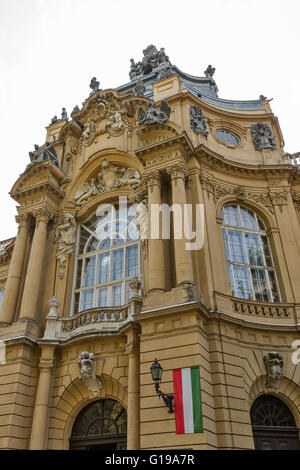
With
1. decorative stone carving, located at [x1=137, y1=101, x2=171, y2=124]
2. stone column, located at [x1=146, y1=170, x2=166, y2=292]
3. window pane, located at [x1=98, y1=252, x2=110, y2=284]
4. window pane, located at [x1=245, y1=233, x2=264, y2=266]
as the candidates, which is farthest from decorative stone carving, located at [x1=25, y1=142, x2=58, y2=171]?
window pane, located at [x1=245, y1=233, x2=264, y2=266]

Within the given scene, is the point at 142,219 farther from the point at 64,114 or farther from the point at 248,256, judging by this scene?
the point at 64,114

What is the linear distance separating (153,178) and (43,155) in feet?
23.7

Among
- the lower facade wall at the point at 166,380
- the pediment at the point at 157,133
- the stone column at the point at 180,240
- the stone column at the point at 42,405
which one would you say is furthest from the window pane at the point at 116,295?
the pediment at the point at 157,133

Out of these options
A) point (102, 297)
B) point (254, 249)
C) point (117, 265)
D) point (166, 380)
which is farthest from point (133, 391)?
point (254, 249)

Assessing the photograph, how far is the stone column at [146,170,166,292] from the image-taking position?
14.2 meters

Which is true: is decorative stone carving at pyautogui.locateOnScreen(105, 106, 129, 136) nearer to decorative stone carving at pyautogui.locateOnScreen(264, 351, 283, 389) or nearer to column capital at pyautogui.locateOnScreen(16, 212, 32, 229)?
column capital at pyautogui.locateOnScreen(16, 212, 32, 229)

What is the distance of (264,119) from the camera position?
21.6 metres

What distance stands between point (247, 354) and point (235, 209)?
694 centimetres

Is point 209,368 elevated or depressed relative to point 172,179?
depressed

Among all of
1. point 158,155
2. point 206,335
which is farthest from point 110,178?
point 206,335

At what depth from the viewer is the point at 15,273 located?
59.5 ft

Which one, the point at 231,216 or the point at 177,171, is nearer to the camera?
the point at 177,171

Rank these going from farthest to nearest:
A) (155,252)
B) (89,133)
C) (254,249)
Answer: (89,133)
(254,249)
(155,252)

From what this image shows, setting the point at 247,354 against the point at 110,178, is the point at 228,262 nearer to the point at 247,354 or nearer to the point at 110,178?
the point at 247,354
